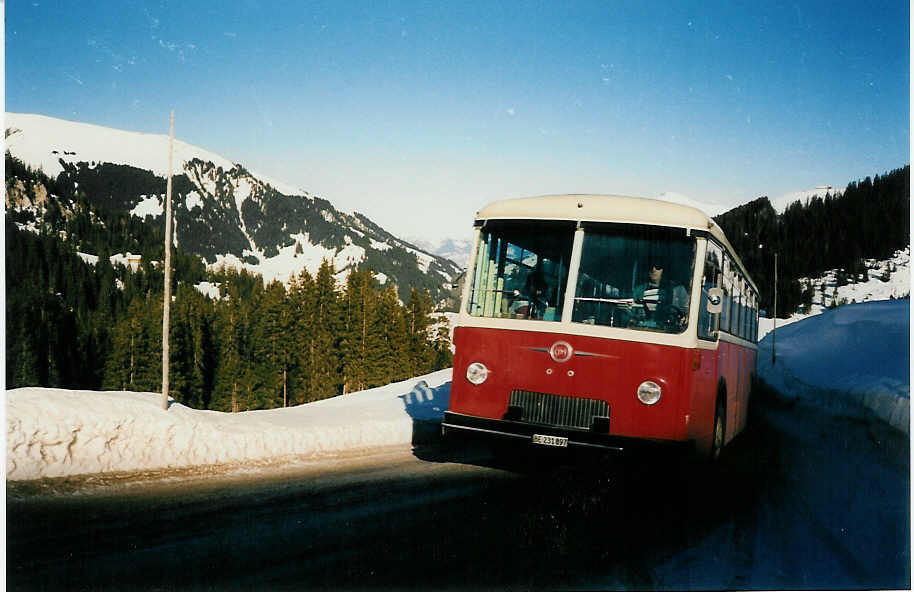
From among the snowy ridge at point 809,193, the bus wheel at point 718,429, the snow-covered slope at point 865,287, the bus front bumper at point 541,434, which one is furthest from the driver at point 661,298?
the snowy ridge at point 809,193

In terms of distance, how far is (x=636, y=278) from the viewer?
25.2 ft

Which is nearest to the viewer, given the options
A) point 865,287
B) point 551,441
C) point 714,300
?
point 551,441

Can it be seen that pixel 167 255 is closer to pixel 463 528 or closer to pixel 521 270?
pixel 521 270

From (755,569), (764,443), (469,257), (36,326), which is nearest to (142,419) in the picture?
(469,257)

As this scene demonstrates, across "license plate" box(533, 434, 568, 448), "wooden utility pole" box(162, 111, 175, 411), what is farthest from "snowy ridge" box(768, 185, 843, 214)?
"wooden utility pole" box(162, 111, 175, 411)

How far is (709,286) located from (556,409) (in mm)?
Answer: 2250

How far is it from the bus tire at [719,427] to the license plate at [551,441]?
2259 millimetres

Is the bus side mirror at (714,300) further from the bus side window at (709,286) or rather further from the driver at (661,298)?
the driver at (661,298)

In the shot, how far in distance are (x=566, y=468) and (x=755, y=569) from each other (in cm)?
356

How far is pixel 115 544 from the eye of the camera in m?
5.79

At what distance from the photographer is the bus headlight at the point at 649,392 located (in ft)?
24.3

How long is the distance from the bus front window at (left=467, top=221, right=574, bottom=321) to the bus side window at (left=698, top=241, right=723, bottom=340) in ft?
4.87

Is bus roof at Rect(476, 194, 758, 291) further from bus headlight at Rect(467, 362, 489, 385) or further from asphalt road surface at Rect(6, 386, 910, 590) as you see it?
asphalt road surface at Rect(6, 386, 910, 590)

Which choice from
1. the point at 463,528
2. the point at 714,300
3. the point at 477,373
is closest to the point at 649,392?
the point at 714,300
